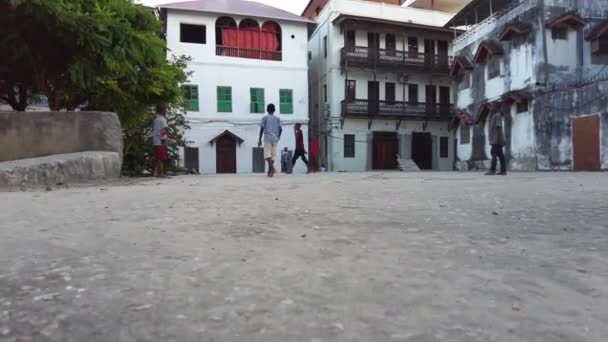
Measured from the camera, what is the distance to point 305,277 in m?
1.84

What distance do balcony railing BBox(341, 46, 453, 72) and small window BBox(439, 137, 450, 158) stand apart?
13.9ft

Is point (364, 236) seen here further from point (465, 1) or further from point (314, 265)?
point (465, 1)

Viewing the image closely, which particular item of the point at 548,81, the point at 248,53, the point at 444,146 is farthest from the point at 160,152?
the point at 444,146

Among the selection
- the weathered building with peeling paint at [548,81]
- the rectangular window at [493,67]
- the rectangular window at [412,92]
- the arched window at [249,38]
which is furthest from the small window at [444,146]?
the arched window at [249,38]

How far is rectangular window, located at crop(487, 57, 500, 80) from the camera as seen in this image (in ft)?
66.1

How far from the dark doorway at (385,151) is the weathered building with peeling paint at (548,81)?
6.57m

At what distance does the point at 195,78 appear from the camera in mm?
24656

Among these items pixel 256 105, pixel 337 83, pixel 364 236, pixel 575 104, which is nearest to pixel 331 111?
pixel 337 83

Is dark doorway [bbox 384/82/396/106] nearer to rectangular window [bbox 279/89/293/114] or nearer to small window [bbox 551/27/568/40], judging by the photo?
rectangular window [bbox 279/89/293/114]

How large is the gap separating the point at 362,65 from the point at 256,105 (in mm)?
6469

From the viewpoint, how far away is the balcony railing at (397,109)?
25.7 metres

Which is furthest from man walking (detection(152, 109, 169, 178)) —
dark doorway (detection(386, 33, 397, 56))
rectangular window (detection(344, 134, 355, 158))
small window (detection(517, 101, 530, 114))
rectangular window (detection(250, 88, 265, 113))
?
dark doorway (detection(386, 33, 397, 56))

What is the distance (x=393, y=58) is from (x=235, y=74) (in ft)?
30.1

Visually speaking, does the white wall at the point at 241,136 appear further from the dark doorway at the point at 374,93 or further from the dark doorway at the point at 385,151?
the dark doorway at the point at 385,151
